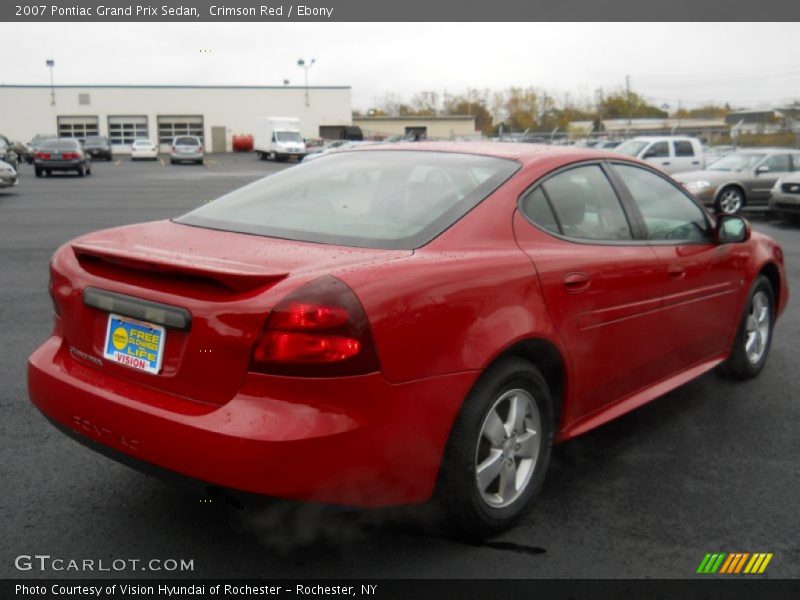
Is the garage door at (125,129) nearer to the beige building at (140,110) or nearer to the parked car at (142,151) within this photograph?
the beige building at (140,110)

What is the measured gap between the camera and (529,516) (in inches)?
142

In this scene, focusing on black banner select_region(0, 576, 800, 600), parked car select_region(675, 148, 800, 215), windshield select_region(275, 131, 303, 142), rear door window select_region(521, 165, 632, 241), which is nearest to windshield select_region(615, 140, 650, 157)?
parked car select_region(675, 148, 800, 215)

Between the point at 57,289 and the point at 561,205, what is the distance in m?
2.19

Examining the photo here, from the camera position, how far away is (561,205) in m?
3.97

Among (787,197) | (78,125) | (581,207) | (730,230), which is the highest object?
(78,125)

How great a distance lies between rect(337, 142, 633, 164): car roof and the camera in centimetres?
401

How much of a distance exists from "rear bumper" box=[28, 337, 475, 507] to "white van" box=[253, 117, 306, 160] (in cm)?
5188

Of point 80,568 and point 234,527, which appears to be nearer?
point 80,568

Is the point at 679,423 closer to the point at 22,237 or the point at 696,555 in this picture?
the point at 696,555

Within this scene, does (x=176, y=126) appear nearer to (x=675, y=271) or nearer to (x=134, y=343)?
(x=675, y=271)

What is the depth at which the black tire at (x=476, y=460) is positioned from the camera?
123 inches

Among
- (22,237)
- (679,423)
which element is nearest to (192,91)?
(22,237)

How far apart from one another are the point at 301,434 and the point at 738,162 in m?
19.2

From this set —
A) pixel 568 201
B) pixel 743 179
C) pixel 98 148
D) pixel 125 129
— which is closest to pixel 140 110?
pixel 125 129
